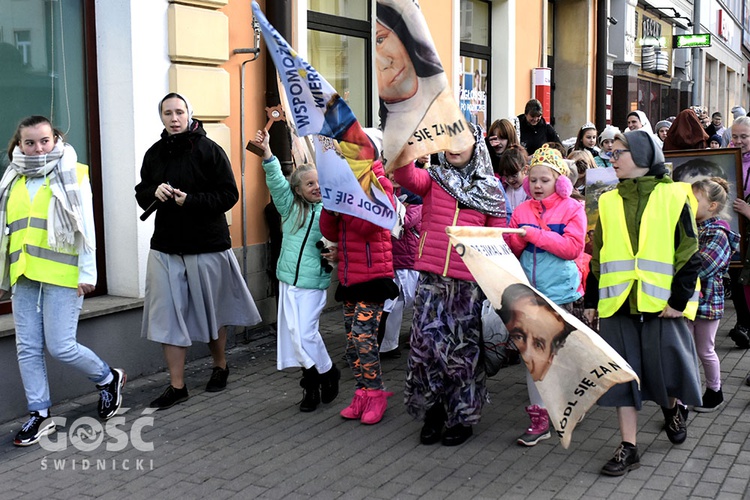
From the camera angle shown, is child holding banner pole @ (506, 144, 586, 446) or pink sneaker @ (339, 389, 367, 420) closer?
child holding banner pole @ (506, 144, 586, 446)

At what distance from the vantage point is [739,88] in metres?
42.5

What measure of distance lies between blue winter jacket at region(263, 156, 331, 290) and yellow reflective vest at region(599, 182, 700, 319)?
1868 millimetres

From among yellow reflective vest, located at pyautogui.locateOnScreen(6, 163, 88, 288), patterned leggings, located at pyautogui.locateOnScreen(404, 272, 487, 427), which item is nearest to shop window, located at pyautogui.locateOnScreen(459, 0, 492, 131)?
patterned leggings, located at pyautogui.locateOnScreen(404, 272, 487, 427)

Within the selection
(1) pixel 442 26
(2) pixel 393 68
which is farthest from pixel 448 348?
(1) pixel 442 26

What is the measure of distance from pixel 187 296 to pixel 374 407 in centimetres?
148

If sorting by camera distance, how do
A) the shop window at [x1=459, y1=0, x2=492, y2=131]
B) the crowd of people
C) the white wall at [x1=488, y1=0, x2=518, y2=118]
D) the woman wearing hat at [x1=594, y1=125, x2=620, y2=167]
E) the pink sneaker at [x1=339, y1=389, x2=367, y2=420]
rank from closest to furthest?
1. the crowd of people
2. the pink sneaker at [x1=339, y1=389, x2=367, y2=420]
3. the woman wearing hat at [x1=594, y1=125, x2=620, y2=167]
4. the shop window at [x1=459, y1=0, x2=492, y2=131]
5. the white wall at [x1=488, y1=0, x2=518, y2=118]

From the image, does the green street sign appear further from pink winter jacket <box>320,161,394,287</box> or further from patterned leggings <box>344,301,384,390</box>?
patterned leggings <box>344,301,384,390</box>

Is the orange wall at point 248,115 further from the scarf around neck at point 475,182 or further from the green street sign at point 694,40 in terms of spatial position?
the green street sign at point 694,40

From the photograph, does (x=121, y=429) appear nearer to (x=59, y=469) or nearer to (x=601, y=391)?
(x=59, y=469)

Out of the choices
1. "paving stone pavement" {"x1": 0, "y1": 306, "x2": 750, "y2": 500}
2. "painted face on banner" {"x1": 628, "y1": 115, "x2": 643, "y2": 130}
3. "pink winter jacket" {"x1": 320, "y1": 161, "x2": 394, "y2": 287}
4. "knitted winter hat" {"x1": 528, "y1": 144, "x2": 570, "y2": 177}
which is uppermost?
"painted face on banner" {"x1": 628, "y1": 115, "x2": 643, "y2": 130}

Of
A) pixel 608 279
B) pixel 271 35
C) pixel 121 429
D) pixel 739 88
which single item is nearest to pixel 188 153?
pixel 271 35

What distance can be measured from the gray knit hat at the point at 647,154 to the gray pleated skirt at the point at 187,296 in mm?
2833

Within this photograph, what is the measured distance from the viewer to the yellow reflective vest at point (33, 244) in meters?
5.60

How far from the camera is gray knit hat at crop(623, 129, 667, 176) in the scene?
16.6ft
